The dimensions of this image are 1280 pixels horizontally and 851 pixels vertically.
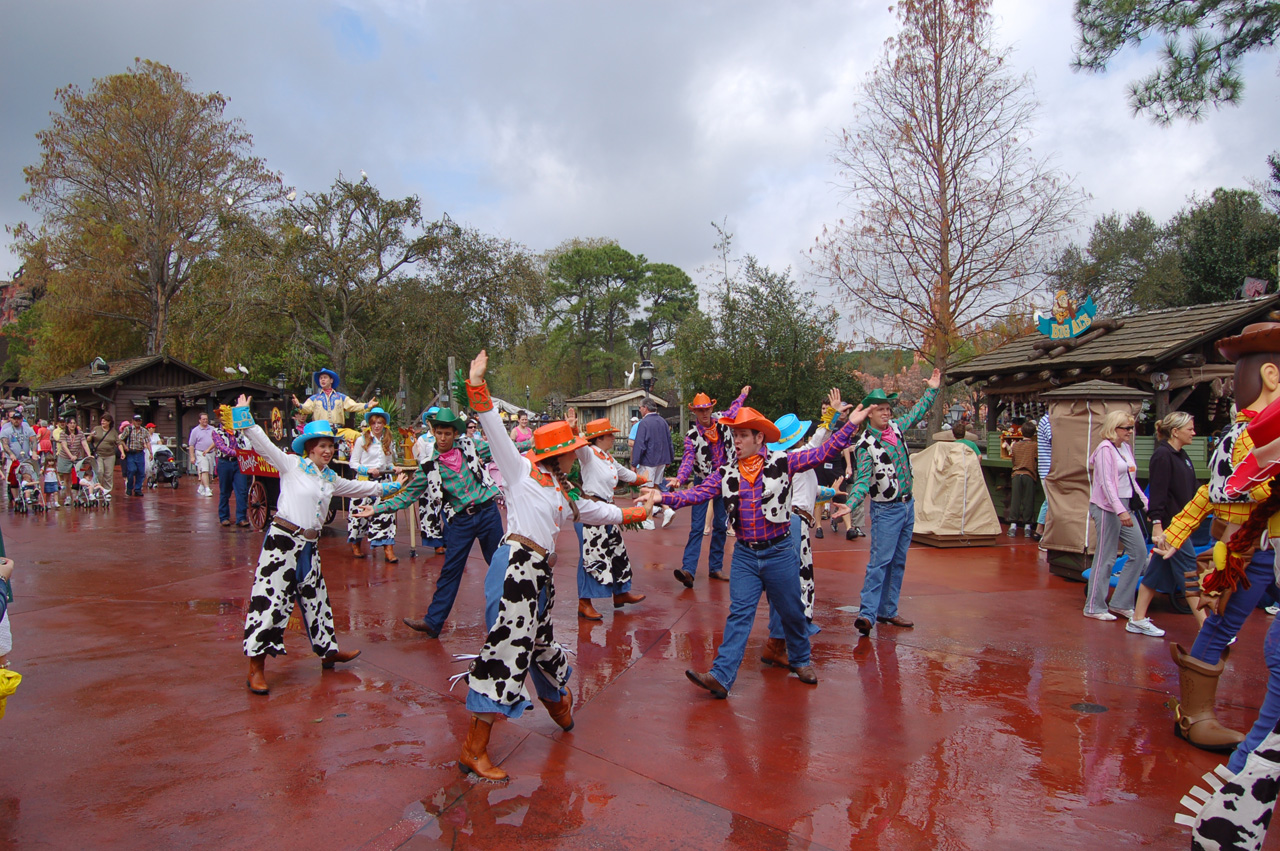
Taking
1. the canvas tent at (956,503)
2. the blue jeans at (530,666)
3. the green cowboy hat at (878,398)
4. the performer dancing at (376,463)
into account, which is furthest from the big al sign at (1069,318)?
the blue jeans at (530,666)

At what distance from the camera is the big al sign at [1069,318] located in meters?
12.6

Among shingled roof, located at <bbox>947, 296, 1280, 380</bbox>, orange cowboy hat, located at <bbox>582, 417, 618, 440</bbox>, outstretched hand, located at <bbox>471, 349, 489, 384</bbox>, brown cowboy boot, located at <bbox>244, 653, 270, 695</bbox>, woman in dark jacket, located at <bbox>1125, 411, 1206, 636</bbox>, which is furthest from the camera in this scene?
shingled roof, located at <bbox>947, 296, 1280, 380</bbox>

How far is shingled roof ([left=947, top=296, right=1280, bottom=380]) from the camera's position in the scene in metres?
10.7

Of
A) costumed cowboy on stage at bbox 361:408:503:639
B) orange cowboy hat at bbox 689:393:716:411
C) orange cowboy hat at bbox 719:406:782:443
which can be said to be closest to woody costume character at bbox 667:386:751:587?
orange cowboy hat at bbox 689:393:716:411

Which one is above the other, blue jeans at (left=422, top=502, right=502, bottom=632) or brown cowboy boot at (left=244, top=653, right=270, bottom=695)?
blue jeans at (left=422, top=502, right=502, bottom=632)

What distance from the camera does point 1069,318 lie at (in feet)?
41.5

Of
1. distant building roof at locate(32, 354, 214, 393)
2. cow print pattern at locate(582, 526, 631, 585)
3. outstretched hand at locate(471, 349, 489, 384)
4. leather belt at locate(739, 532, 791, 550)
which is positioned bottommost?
cow print pattern at locate(582, 526, 631, 585)

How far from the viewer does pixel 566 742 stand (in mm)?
4031

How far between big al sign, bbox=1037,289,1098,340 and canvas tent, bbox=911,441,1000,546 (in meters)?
4.19

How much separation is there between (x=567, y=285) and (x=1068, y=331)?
39.1 m

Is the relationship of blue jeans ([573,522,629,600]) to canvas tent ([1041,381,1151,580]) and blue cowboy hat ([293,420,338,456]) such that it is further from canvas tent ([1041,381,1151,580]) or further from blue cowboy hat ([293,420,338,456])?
canvas tent ([1041,381,1151,580])

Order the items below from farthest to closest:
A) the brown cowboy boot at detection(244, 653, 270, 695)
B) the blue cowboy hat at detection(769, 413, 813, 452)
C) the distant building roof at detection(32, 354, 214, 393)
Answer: the distant building roof at detection(32, 354, 214, 393) → the blue cowboy hat at detection(769, 413, 813, 452) → the brown cowboy boot at detection(244, 653, 270, 695)

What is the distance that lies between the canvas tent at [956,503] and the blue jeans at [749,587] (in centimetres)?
619

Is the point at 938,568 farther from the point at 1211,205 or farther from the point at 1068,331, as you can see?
the point at 1211,205
